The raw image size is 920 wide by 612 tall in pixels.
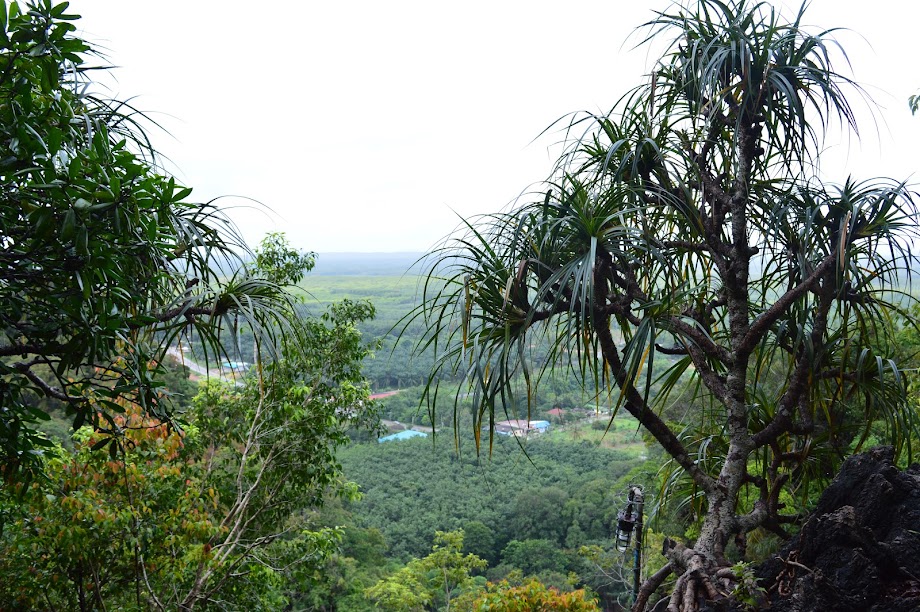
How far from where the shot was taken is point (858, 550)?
131 centimetres

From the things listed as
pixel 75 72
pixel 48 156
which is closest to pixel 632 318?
pixel 48 156

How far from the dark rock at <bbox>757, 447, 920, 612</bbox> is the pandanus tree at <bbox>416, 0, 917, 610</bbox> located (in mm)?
153

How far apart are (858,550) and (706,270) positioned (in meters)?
0.87

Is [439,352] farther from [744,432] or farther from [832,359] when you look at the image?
[832,359]

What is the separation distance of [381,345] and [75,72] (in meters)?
2.97

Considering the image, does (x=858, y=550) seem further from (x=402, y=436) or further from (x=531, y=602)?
(x=402, y=436)

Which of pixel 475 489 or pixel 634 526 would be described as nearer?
pixel 634 526

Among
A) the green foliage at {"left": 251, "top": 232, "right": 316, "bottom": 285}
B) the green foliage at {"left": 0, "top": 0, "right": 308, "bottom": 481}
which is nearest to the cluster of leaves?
the green foliage at {"left": 251, "top": 232, "right": 316, "bottom": 285}

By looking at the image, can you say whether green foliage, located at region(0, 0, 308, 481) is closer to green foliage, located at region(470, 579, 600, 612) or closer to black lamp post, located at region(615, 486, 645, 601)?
green foliage, located at region(470, 579, 600, 612)

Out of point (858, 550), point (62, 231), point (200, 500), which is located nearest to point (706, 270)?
point (858, 550)

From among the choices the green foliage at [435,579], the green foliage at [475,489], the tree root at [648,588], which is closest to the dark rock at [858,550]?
the tree root at [648,588]

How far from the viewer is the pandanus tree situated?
1.52 metres

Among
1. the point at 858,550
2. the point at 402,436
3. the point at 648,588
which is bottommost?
the point at 402,436

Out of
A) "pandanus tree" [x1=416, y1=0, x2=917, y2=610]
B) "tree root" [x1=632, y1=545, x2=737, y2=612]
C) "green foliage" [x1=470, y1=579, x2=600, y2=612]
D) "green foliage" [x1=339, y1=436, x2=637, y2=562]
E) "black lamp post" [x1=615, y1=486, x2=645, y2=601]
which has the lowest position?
"green foliage" [x1=339, y1=436, x2=637, y2=562]
